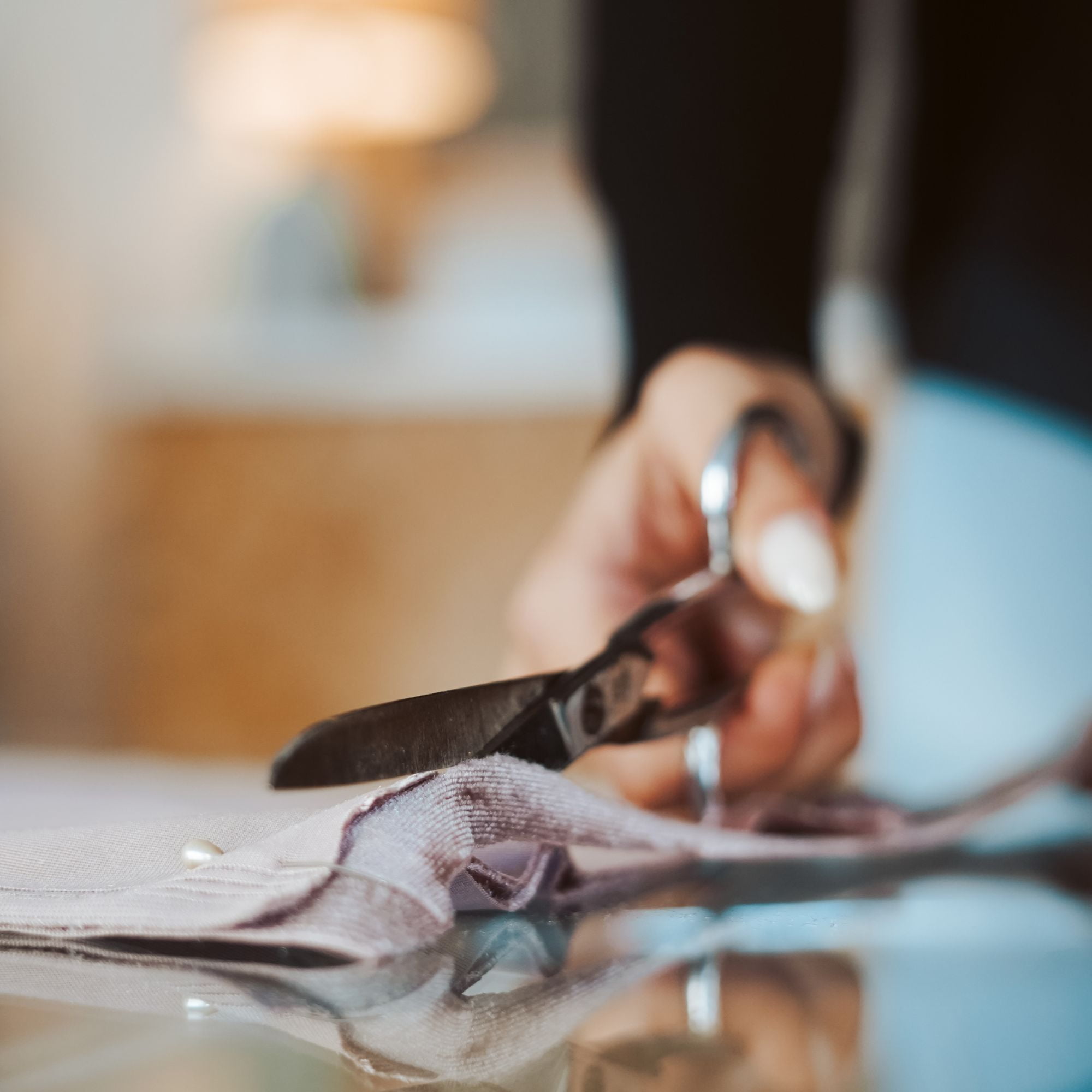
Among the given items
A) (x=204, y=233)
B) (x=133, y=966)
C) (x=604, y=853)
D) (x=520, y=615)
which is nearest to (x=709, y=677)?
(x=520, y=615)

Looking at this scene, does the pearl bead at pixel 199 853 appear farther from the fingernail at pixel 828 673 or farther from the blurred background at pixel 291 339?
the blurred background at pixel 291 339

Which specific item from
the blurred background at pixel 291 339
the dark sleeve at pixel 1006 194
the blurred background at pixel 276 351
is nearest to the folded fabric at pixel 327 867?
the dark sleeve at pixel 1006 194

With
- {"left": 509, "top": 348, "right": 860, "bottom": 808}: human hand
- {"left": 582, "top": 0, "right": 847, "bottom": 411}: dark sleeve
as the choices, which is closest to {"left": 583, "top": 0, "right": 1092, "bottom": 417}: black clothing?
{"left": 582, "top": 0, "right": 847, "bottom": 411}: dark sleeve

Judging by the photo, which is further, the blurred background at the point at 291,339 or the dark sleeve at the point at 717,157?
the blurred background at the point at 291,339

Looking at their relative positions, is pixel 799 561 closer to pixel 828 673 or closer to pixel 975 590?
pixel 828 673

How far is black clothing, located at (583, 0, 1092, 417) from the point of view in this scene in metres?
0.69

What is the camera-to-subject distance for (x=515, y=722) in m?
0.27

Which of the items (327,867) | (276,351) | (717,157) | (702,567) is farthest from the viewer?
(276,351)

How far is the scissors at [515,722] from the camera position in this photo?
0.78ft

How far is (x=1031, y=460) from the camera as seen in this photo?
741 millimetres

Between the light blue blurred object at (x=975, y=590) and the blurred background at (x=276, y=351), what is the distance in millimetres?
774

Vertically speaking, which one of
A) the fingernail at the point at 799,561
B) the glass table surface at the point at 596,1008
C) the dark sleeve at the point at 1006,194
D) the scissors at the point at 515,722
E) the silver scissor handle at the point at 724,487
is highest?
the dark sleeve at the point at 1006,194

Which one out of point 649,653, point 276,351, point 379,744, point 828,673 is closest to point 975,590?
point 828,673

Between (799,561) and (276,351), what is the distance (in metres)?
1.53
